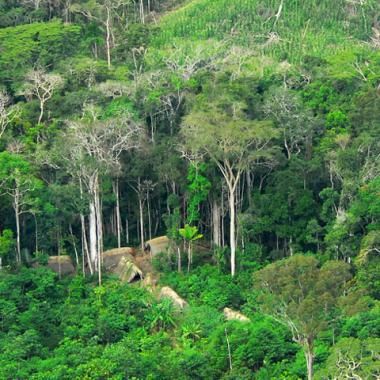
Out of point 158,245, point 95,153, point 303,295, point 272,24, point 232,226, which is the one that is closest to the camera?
point 303,295

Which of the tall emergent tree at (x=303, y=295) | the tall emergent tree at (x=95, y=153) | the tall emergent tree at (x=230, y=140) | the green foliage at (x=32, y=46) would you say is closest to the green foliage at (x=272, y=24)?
the green foliage at (x=32, y=46)

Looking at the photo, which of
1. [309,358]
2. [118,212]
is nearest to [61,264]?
[118,212]

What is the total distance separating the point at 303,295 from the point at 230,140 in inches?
328

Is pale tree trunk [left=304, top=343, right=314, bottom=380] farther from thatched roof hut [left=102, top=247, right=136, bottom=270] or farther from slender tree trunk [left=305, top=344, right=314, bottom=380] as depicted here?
thatched roof hut [left=102, top=247, right=136, bottom=270]

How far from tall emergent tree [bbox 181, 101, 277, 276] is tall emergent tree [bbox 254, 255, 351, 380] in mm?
6520

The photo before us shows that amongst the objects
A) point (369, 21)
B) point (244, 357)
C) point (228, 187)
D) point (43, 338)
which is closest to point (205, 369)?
point (244, 357)

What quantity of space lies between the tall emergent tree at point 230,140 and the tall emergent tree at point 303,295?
652cm

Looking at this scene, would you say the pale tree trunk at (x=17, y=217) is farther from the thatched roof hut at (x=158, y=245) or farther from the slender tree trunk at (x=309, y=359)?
the slender tree trunk at (x=309, y=359)

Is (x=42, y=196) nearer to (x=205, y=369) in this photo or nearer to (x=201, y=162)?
(x=201, y=162)

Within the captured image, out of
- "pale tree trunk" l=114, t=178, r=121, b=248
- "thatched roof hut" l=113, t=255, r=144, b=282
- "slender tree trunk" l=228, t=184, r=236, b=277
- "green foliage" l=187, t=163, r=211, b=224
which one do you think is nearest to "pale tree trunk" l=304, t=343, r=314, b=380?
"slender tree trunk" l=228, t=184, r=236, b=277

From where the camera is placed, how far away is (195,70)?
45.9 meters

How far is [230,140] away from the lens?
123 ft

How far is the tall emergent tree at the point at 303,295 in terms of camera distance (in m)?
30.1

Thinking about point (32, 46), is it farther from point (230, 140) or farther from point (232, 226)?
point (232, 226)
